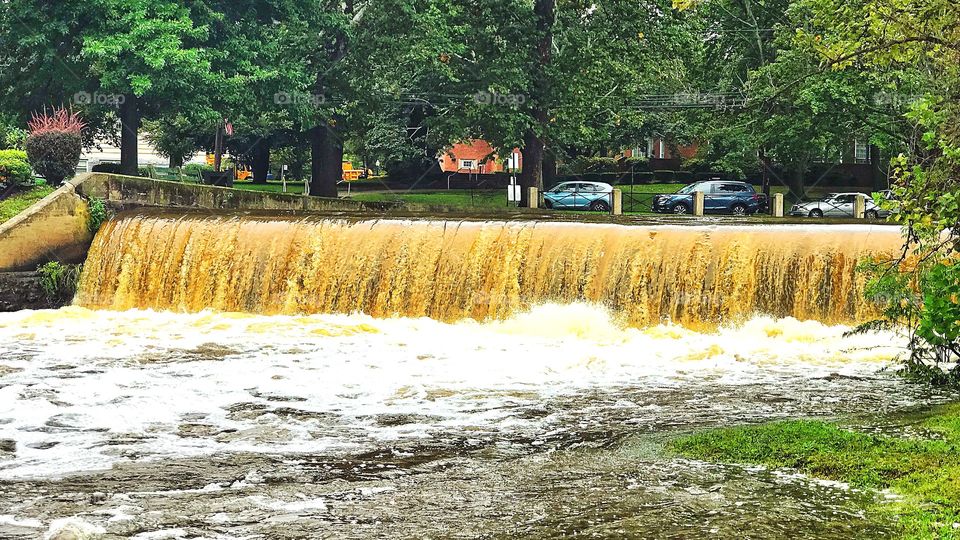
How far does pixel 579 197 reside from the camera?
1470 inches

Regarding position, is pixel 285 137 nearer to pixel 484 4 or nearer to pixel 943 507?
pixel 484 4

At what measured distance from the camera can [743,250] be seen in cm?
1781

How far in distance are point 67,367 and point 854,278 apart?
424 inches

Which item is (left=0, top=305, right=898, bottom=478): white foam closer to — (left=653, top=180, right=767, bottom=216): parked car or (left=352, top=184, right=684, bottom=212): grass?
(left=352, top=184, right=684, bottom=212): grass

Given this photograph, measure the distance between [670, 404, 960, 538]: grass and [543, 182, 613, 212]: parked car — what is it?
87.4 feet

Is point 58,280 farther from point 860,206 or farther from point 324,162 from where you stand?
point 860,206

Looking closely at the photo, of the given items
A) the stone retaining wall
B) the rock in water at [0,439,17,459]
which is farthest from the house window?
the rock in water at [0,439,17,459]

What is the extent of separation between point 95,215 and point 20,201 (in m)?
2.07

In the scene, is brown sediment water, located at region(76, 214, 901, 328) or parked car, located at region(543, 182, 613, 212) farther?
parked car, located at region(543, 182, 613, 212)

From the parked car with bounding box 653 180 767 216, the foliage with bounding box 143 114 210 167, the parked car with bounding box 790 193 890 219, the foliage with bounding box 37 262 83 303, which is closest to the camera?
the foliage with bounding box 37 262 83 303

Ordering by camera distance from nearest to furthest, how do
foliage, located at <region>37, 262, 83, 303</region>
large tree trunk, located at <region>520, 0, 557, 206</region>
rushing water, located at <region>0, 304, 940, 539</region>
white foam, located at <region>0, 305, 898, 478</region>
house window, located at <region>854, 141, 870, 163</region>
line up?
rushing water, located at <region>0, 304, 940, 539</region>, white foam, located at <region>0, 305, 898, 478</region>, foliage, located at <region>37, 262, 83, 303</region>, large tree trunk, located at <region>520, 0, 557, 206</region>, house window, located at <region>854, 141, 870, 163</region>

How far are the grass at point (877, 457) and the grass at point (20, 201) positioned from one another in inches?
683

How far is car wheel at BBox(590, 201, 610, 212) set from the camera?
120ft

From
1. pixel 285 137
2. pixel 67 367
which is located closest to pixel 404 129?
pixel 285 137
